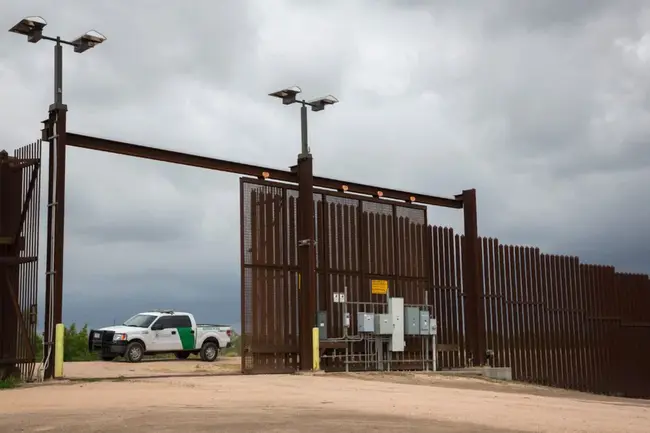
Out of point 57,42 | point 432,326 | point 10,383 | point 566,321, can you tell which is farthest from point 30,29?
point 566,321

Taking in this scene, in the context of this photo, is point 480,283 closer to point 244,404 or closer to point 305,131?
point 305,131

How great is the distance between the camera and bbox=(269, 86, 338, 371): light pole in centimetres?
2133

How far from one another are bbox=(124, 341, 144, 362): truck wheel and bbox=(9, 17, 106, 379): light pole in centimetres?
1068

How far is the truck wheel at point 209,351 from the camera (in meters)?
30.3

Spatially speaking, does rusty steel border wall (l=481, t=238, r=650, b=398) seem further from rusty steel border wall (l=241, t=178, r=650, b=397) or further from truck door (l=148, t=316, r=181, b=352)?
truck door (l=148, t=316, r=181, b=352)

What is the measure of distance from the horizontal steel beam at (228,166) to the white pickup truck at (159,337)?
907cm

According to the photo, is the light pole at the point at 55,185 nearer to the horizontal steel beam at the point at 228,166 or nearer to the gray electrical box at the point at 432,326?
the horizontal steel beam at the point at 228,166

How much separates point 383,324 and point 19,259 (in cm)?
996

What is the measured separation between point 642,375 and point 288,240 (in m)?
18.4

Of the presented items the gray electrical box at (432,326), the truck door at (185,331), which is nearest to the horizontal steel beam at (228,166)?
the gray electrical box at (432,326)

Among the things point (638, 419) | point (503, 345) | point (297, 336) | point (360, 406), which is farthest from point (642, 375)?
point (360, 406)

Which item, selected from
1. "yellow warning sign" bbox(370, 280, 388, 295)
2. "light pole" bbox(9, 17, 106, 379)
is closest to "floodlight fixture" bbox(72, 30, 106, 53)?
"light pole" bbox(9, 17, 106, 379)

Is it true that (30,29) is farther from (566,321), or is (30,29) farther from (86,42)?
(566,321)

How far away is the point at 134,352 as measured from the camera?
91.3ft
